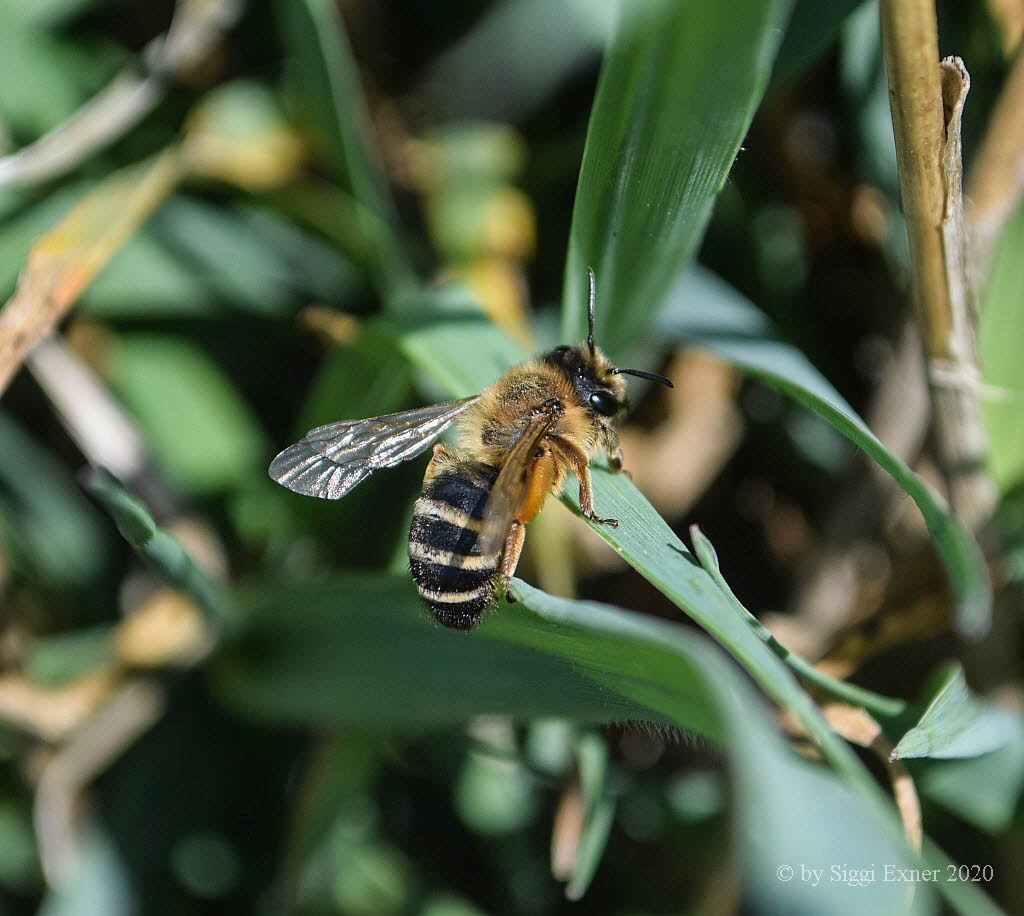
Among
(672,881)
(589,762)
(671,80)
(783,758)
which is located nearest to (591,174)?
Result: (671,80)

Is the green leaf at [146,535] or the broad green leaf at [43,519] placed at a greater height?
the green leaf at [146,535]

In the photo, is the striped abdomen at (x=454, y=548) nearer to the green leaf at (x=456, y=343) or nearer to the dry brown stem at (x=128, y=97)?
the green leaf at (x=456, y=343)

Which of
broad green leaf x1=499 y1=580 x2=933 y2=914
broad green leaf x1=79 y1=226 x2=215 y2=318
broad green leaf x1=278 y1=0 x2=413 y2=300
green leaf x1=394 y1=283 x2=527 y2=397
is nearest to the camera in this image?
broad green leaf x1=499 y1=580 x2=933 y2=914

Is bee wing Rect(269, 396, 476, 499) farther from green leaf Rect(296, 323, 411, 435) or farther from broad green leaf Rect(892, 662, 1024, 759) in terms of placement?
broad green leaf Rect(892, 662, 1024, 759)

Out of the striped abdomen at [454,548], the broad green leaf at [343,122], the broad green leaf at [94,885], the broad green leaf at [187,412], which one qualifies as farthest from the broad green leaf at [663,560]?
the broad green leaf at [94,885]

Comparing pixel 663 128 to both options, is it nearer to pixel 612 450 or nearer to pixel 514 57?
pixel 612 450

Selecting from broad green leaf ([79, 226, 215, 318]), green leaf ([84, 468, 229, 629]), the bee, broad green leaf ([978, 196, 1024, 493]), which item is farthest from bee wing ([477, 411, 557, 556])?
broad green leaf ([79, 226, 215, 318])

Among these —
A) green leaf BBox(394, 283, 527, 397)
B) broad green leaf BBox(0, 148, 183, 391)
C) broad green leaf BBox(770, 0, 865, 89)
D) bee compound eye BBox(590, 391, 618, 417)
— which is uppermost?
broad green leaf BBox(770, 0, 865, 89)

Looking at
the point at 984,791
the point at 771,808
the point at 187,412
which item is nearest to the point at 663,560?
the point at 771,808
